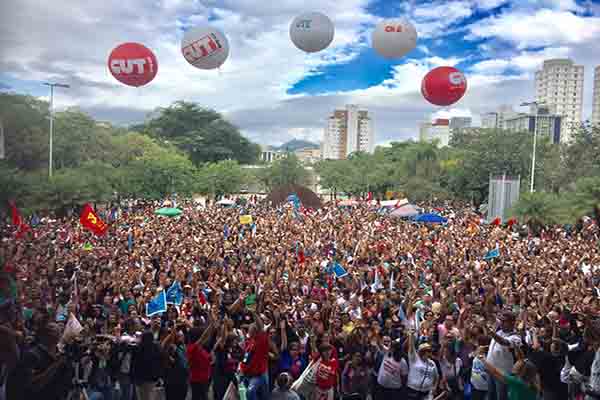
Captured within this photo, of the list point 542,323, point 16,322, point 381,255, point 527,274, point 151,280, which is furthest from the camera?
point 381,255

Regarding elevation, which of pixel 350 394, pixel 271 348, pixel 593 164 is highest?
pixel 593 164

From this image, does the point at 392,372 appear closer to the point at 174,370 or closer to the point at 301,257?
the point at 174,370

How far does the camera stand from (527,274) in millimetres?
11492

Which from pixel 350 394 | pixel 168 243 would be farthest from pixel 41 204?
→ pixel 350 394

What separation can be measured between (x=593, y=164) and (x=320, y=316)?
31.6m

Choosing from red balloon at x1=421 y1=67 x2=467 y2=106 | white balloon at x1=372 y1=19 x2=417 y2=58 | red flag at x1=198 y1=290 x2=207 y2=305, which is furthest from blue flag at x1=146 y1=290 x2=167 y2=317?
red balloon at x1=421 y1=67 x2=467 y2=106

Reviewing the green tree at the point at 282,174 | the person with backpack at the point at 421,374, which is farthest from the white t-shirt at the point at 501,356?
the green tree at the point at 282,174

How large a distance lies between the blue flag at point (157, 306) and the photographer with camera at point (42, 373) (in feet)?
9.54

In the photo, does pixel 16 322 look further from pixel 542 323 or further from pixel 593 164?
pixel 593 164

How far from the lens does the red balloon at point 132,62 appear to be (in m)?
11.2

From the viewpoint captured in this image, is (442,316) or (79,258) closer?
(442,316)

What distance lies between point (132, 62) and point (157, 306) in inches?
230

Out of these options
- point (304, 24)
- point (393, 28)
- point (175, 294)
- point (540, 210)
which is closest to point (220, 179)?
point (540, 210)

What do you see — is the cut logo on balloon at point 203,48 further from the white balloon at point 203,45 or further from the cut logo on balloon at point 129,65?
the cut logo on balloon at point 129,65
